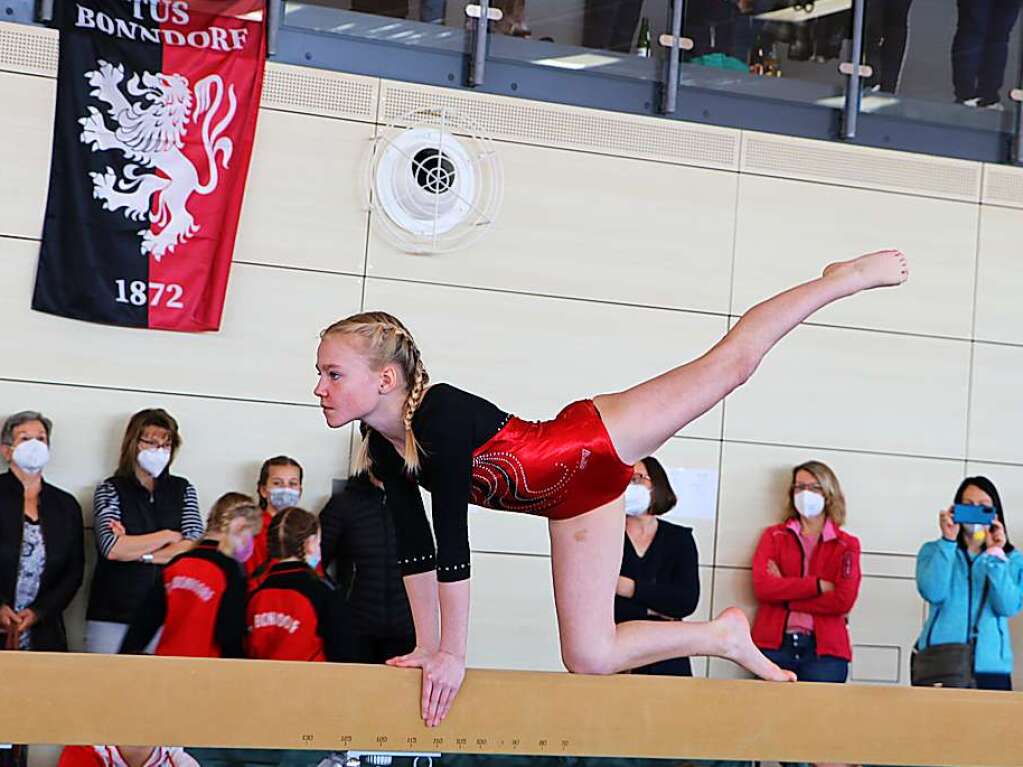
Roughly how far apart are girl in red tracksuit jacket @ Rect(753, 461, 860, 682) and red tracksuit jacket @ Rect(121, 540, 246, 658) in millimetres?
3561

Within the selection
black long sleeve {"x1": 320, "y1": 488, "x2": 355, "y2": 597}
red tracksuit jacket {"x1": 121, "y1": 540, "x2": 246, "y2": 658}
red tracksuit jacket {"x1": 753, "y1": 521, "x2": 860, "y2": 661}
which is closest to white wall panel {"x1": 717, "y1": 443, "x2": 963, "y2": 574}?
red tracksuit jacket {"x1": 753, "y1": 521, "x2": 860, "y2": 661}

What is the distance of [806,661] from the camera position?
27.3ft

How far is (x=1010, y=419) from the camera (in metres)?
9.45

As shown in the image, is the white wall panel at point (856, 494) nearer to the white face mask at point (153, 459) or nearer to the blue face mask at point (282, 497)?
the blue face mask at point (282, 497)

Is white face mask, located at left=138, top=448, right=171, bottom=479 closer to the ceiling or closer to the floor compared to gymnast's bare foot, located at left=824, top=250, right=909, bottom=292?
closer to the floor

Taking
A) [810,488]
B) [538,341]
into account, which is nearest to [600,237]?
[538,341]

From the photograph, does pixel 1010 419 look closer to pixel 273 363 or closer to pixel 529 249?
pixel 529 249

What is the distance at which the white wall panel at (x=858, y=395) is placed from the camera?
8.95 meters

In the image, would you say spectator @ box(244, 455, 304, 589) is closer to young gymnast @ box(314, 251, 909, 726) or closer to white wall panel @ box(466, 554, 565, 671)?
white wall panel @ box(466, 554, 565, 671)

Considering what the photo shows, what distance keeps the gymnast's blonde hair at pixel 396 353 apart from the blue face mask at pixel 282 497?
11.8 feet

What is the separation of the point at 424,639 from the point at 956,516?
4.15m

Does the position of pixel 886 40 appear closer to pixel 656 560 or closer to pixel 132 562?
pixel 656 560

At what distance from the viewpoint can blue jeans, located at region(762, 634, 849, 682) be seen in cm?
828

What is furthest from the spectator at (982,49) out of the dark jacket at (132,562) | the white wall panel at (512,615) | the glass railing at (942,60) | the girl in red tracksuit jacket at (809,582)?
the dark jacket at (132,562)
